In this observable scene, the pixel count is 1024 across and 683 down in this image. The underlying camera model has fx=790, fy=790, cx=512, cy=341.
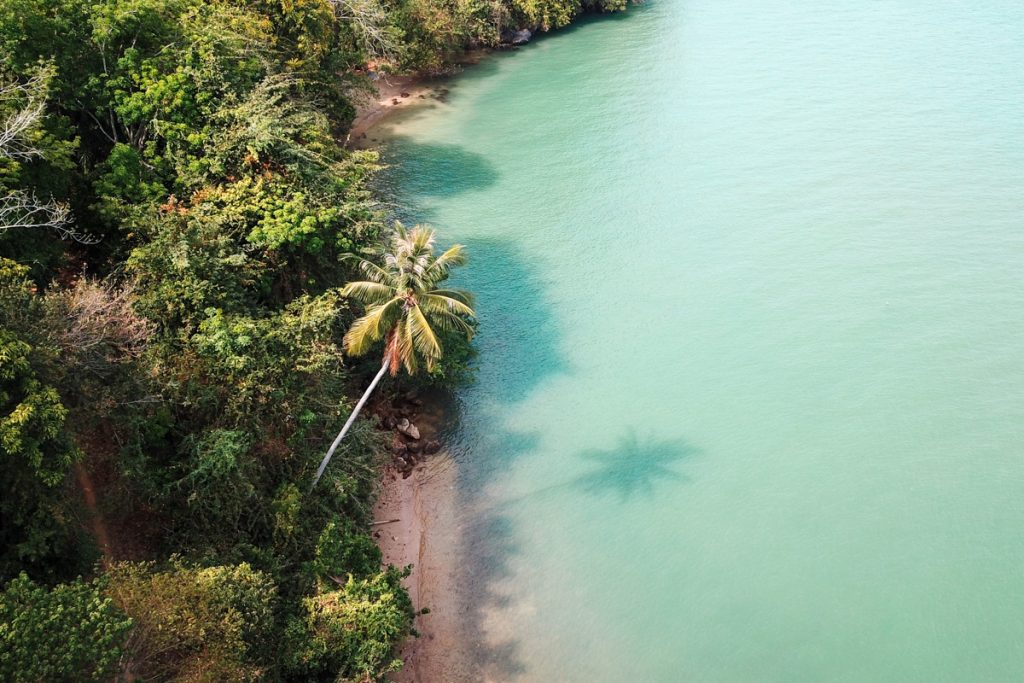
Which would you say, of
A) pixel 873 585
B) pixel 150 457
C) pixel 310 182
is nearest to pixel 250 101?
pixel 310 182

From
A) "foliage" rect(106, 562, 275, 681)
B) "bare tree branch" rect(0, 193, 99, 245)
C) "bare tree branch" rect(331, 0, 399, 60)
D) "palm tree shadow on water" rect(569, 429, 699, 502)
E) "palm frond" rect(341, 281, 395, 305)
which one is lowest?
"palm tree shadow on water" rect(569, 429, 699, 502)

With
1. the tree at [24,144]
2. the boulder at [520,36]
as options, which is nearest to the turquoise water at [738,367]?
the boulder at [520,36]

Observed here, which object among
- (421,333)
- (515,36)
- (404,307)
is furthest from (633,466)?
(515,36)

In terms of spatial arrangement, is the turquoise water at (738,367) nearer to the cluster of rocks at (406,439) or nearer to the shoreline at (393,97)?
the cluster of rocks at (406,439)

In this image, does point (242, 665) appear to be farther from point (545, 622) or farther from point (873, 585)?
point (873, 585)

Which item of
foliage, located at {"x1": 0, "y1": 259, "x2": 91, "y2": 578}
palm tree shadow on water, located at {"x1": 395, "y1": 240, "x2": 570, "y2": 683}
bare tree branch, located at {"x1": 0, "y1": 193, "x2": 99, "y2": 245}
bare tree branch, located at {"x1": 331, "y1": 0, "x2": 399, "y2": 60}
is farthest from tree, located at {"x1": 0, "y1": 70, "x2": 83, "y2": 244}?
bare tree branch, located at {"x1": 331, "y1": 0, "x2": 399, "y2": 60}

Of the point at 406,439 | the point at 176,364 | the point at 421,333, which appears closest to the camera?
the point at 176,364

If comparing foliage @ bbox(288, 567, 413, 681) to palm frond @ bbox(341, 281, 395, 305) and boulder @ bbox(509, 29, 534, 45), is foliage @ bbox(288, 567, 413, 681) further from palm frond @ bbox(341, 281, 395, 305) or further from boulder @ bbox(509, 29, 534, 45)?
boulder @ bbox(509, 29, 534, 45)

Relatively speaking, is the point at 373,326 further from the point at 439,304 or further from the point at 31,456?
the point at 31,456
